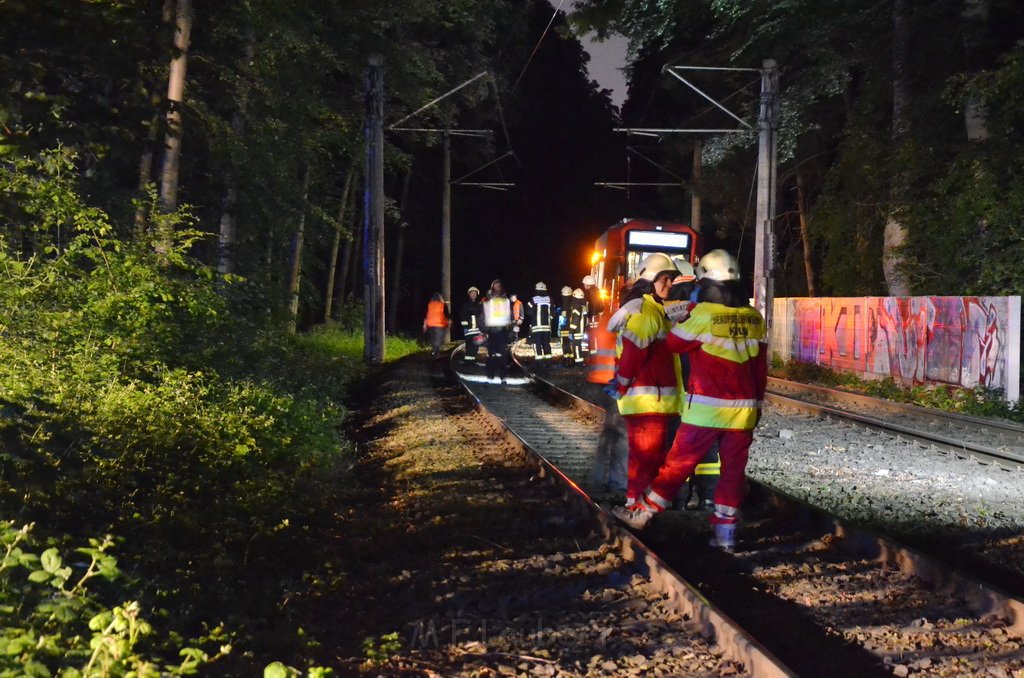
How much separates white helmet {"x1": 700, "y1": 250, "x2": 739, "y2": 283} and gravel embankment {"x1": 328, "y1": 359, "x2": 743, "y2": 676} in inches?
79.0

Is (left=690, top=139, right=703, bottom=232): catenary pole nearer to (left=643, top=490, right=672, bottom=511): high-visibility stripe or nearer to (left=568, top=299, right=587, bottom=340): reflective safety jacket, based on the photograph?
(left=568, top=299, right=587, bottom=340): reflective safety jacket

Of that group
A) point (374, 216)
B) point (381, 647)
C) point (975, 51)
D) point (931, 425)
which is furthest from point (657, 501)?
point (374, 216)

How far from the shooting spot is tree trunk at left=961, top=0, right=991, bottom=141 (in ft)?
79.9

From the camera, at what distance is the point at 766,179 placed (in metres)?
27.9

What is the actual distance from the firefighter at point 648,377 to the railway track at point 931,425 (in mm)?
5786

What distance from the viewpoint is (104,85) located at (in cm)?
1226

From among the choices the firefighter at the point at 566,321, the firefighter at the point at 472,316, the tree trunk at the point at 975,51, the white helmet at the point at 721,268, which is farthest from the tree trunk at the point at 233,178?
the tree trunk at the point at 975,51

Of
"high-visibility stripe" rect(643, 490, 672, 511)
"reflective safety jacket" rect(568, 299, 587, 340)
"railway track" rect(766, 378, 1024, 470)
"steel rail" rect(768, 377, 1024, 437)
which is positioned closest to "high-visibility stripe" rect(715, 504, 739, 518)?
"high-visibility stripe" rect(643, 490, 672, 511)

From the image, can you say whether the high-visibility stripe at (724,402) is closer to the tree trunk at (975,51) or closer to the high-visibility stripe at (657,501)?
the high-visibility stripe at (657,501)

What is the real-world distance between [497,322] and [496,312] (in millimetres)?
234

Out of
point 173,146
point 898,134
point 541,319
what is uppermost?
point 898,134

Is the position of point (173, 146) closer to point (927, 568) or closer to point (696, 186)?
point (927, 568)

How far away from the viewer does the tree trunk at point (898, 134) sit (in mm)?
27875

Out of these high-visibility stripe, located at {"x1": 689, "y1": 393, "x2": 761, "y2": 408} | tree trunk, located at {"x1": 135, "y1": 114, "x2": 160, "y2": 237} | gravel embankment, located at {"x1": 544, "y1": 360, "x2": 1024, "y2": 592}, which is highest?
tree trunk, located at {"x1": 135, "y1": 114, "x2": 160, "y2": 237}
